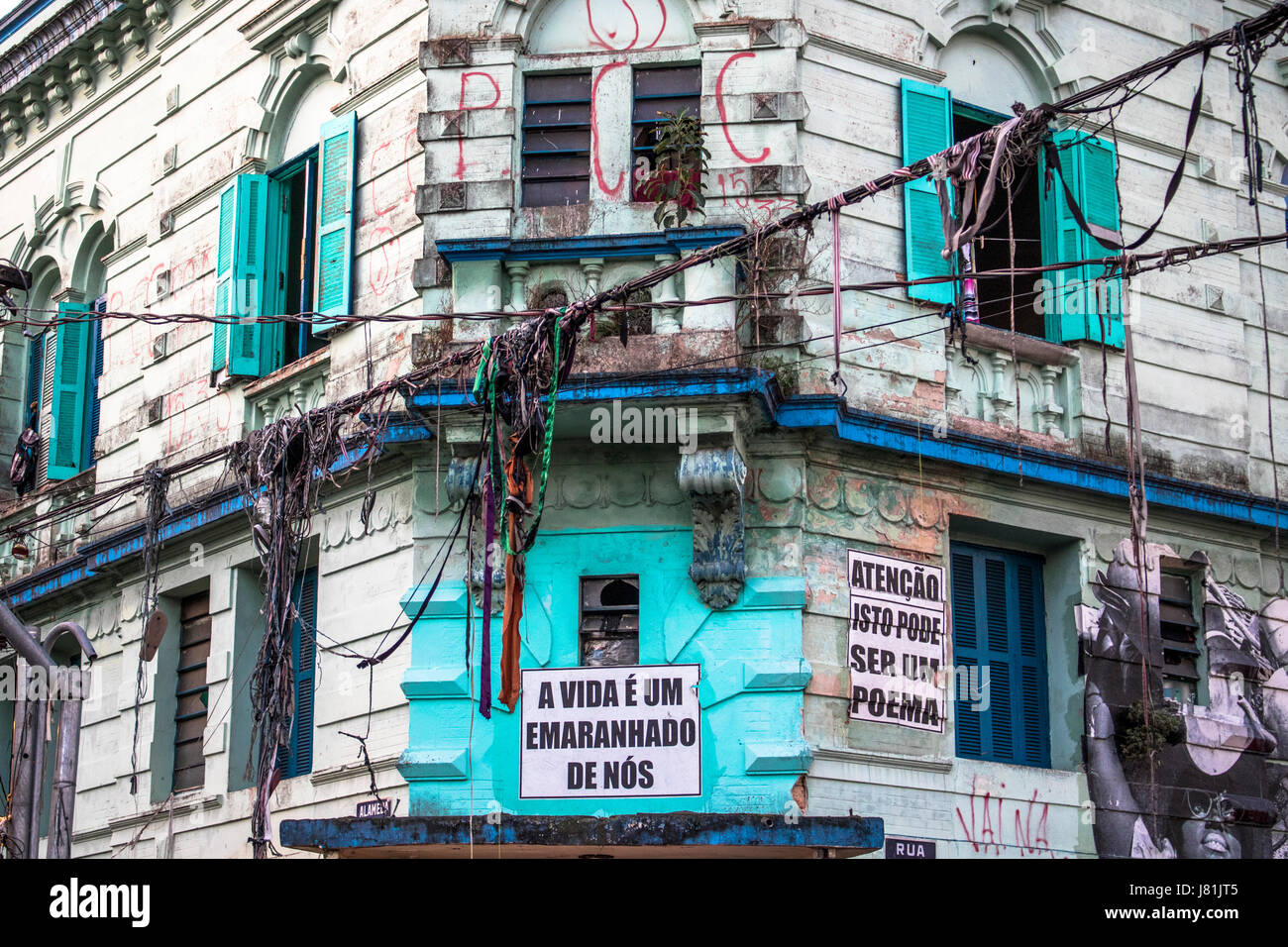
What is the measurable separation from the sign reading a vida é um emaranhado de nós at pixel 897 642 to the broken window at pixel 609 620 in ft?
5.39

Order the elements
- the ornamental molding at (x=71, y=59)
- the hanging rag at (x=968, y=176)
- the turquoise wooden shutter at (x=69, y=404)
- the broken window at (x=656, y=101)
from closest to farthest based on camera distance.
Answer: the hanging rag at (x=968, y=176)
the broken window at (x=656, y=101)
the ornamental molding at (x=71, y=59)
the turquoise wooden shutter at (x=69, y=404)

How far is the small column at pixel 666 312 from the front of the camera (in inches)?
551

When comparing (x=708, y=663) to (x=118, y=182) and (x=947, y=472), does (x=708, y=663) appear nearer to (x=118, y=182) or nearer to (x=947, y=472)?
(x=947, y=472)

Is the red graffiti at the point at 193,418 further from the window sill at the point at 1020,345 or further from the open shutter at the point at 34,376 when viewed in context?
the window sill at the point at 1020,345

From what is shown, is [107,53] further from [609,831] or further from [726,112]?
[609,831]

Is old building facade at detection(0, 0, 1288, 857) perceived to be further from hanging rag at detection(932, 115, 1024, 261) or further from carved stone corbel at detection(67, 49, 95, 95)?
carved stone corbel at detection(67, 49, 95, 95)

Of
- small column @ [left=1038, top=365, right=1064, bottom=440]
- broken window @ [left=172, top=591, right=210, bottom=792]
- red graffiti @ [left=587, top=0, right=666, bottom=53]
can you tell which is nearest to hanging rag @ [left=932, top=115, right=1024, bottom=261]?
small column @ [left=1038, top=365, right=1064, bottom=440]

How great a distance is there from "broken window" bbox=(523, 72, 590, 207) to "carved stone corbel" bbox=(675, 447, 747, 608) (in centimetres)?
271

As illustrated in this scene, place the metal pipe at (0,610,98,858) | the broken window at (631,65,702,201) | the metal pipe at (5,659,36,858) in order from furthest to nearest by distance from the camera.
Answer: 1. the broken window at (631,65,702,201)
2. the metal pipe at (0,610,98,858)
3. the metal pipe at (5,659,36,858)

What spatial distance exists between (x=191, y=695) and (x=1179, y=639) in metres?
8.73

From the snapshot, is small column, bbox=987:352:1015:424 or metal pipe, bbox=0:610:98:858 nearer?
metal pipe, bbox=0:610:98:858

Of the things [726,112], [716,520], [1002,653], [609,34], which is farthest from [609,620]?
[609,34]

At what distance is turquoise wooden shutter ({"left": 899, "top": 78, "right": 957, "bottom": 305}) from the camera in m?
15.0

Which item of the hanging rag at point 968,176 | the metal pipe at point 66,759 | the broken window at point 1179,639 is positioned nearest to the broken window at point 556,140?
the hanging rag at point 968,176
